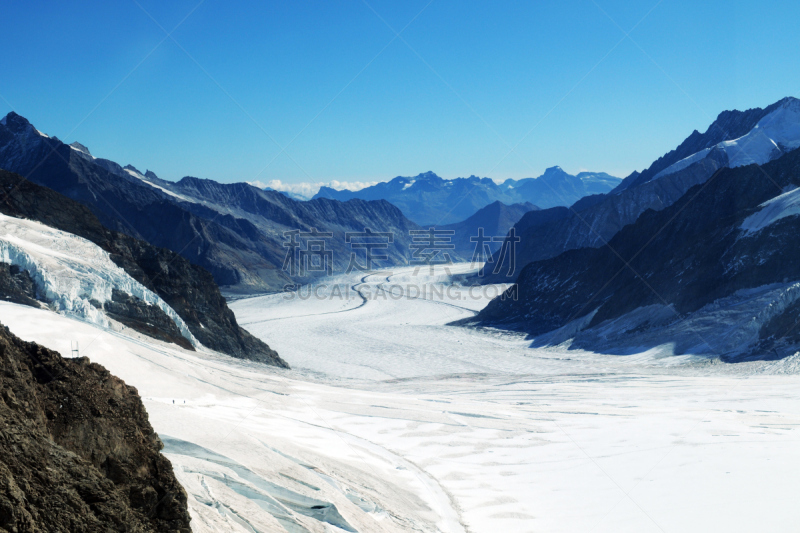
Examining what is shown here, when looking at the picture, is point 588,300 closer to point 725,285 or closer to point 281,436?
point 725,285

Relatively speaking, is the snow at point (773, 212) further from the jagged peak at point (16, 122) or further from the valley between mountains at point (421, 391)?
the jagged peak at point (16, 122)

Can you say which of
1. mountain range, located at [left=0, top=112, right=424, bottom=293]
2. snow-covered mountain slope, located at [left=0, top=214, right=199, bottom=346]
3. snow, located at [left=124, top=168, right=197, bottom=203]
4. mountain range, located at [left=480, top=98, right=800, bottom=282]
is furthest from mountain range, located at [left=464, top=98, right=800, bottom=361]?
snow, located at [left=124, top=168, right=197, bottom=203]

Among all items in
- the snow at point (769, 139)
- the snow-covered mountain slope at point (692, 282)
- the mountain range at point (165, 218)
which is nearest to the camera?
the snow-covered mountain slope at point (692, 282)

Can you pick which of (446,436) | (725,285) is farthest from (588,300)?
(446,436)

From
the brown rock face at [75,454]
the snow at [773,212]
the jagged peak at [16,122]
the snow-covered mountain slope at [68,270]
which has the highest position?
the jagged peak at [16,122]

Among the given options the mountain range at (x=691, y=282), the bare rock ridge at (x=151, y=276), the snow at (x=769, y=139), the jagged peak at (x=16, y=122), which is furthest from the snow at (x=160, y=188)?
the bare rock ridge at (x=151, y=276)

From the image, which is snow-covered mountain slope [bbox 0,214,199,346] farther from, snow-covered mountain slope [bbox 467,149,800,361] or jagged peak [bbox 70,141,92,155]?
jagged peak [bbox 70,141,92,155]

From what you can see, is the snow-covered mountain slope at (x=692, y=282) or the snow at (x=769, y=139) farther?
the snow at (x=769, y=139)
